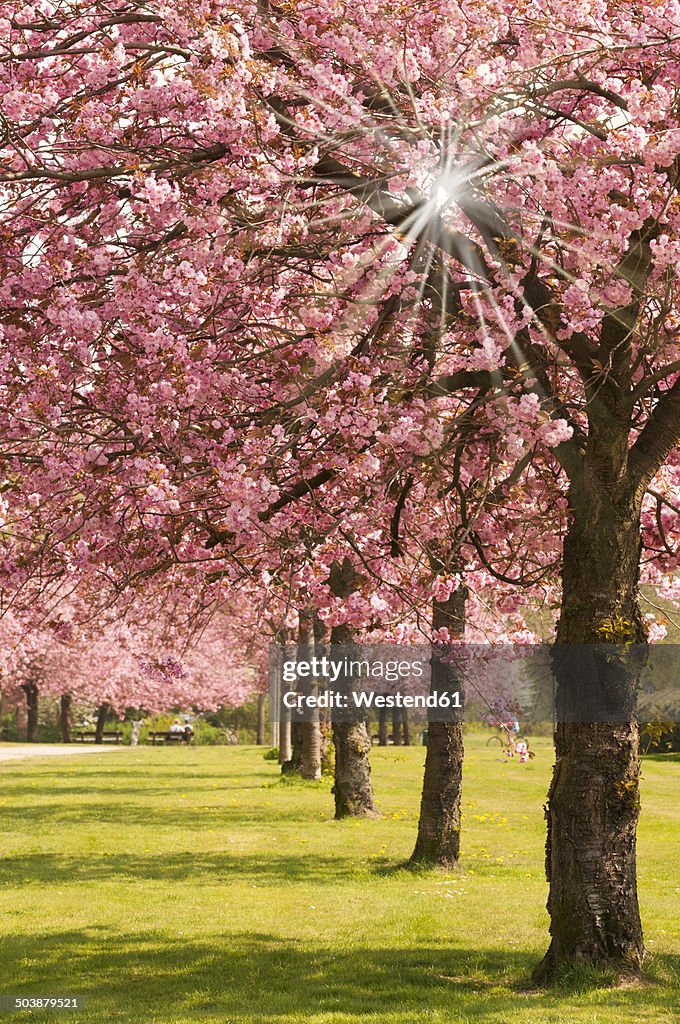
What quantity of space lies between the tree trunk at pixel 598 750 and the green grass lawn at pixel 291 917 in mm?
419

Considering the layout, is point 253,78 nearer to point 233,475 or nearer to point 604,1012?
point 233,475

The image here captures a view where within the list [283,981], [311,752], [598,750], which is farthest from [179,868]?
[311,752]

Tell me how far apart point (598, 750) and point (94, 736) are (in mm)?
64876

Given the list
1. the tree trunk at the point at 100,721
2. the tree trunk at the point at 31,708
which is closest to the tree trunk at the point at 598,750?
the tree trunk at the point at 31,708

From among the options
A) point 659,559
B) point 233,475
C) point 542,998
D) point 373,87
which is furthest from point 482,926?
point 373,87

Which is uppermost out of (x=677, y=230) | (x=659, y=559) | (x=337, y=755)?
(x=677, y=230)

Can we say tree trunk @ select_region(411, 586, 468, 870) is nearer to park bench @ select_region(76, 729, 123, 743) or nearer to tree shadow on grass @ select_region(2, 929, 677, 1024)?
tree shadow on grass @ select_region(2, 929, 677, 1024)

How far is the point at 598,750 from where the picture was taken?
8.53m

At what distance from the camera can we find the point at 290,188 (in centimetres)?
729

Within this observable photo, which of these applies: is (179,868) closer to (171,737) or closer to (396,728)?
(396,728)

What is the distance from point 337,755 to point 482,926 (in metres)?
9.45

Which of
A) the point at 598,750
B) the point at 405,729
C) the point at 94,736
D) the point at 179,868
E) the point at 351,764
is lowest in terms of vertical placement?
the point at 179,868

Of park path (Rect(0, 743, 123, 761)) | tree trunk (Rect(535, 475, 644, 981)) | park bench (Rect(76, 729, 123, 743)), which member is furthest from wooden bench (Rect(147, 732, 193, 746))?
tree trunk (Rect(535, 475, 644, 981))

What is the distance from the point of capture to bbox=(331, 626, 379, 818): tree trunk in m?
20.3
